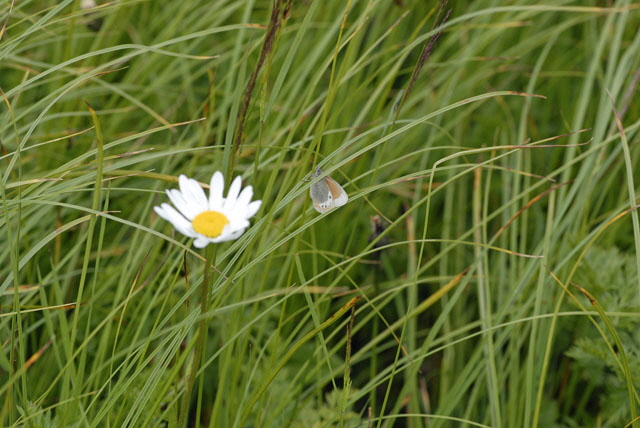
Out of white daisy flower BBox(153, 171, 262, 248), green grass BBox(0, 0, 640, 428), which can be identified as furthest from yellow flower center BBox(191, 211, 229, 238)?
green grass BBox(0, 0, 640, 428)

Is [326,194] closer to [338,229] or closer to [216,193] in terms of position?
[216,193]

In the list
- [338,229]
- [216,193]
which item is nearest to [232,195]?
[216,193]

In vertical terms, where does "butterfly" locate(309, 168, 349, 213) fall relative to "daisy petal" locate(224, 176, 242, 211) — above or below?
below

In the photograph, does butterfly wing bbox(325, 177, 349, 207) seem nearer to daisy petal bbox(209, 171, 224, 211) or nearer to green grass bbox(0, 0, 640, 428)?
green grass bbox(0, 0, 640, 428)

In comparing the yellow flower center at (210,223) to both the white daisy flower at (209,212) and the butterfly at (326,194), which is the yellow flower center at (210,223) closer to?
the white daisy flower at (209,212)

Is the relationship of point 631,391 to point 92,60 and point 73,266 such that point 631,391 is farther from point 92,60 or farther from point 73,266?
point 92,60
